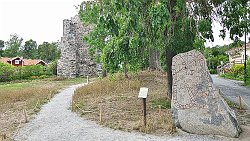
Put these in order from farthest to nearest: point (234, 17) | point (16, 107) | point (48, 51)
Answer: point (48, 51) < point (16, 107) < point (234, 17)

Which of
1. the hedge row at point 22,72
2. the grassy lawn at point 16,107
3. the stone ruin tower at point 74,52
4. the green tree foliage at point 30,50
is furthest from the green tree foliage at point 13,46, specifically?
the grassy lawn at point 16,107

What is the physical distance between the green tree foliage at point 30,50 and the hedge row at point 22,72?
29333mm

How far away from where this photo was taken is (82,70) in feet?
122

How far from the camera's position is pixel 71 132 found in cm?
938

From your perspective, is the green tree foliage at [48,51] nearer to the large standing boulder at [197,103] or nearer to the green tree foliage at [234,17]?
the green tree foliage at [234,17]

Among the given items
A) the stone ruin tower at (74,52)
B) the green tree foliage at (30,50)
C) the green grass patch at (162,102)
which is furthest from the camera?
the green tree foliage at (30,50)

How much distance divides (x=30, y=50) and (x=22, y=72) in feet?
109

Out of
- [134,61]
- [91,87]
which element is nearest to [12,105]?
[91,87]

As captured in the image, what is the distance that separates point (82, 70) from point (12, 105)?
72.8ft

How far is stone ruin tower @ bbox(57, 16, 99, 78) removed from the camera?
36.3 meters

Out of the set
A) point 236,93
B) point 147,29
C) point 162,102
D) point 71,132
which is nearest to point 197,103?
point 147,29

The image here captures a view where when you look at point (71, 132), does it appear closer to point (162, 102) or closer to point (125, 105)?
point (125, 105)

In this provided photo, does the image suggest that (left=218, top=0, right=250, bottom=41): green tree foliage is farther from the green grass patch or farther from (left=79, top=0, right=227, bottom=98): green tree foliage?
the green grass patch

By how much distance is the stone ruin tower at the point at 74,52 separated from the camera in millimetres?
36281
